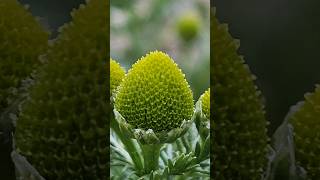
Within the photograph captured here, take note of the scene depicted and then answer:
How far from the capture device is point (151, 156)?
0.83 meters

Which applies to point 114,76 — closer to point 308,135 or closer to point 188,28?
point 308,135

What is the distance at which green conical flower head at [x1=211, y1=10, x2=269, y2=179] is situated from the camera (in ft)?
2.67

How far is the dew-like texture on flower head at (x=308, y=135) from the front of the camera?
846 mm

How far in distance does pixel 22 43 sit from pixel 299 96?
36 cm

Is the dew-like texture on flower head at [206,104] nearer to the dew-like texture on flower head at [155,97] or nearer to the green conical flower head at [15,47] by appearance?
the dew-like texture on flower head at [155,97]

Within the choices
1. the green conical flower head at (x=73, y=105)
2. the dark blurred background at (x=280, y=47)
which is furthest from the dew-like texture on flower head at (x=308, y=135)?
the green conical flower head at (x=73, y=105)

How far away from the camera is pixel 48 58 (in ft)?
2.70

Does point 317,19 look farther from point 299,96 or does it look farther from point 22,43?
point 22,43

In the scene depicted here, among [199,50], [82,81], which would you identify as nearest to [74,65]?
[82,81]

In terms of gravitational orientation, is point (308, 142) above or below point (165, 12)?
below

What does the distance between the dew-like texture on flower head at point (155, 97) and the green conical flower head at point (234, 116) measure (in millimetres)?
43

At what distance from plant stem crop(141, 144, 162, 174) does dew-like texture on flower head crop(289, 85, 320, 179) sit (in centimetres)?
17

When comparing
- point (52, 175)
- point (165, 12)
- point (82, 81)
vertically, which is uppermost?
point (165, 12)

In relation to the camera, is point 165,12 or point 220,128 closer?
point 220,128
